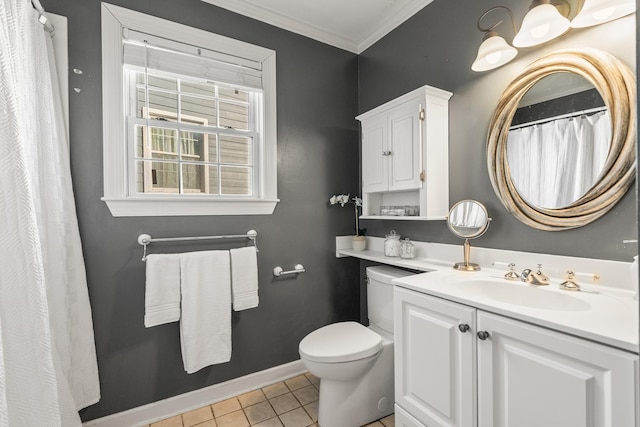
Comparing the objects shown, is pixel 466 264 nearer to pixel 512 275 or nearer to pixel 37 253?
pixel 512 275

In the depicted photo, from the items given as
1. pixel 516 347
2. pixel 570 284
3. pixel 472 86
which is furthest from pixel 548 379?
pixel 472 86

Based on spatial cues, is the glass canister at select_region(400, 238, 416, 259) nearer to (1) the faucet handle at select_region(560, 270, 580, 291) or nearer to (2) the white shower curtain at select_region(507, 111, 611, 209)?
(2) the white shower curtain at select_region(507, 111, 611, 209)

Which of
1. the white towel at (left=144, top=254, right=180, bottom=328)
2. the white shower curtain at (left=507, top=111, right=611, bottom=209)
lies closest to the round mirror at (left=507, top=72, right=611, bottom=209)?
the white shower curtain at (left=507, top=111, right=611, bottom=209)

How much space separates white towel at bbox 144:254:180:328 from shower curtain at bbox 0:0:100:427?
279 millimetres

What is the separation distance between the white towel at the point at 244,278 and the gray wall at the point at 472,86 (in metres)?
1.02

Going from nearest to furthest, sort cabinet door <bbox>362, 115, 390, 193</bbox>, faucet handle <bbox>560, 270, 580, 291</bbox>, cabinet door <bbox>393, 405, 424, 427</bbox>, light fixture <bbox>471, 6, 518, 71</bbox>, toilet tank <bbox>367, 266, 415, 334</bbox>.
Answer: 1. faucet handle <bbox>560, 270, 580, 291</bbox>
2. cabinet door <bbox>393, 405, 424, 427</bbox>
3. light fixture <bbox>471, 6, 518, 71</bbox>
4. toilet tank <bbox>367, 266, 415, 334</bbox>
5. cabinet door <bbox>362, 115, 390, 193</bbox>

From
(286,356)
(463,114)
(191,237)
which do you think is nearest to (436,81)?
(463,114)

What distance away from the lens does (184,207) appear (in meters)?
1.80

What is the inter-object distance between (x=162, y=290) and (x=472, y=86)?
6.91 ft

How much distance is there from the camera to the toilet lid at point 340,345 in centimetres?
152

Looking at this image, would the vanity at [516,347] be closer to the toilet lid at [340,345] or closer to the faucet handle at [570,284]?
the faucet handle at [570,284]

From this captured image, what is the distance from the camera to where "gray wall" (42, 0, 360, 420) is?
A: 1.58 metres

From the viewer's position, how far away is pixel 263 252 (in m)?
2.06

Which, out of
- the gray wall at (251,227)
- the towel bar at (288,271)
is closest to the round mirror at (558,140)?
the gray wall at (251,227)
